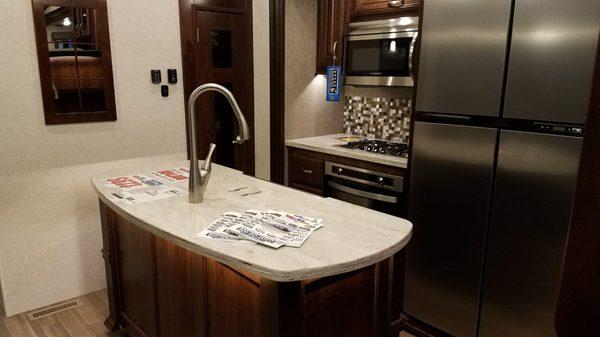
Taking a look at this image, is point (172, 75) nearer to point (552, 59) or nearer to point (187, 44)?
point (187, 44)

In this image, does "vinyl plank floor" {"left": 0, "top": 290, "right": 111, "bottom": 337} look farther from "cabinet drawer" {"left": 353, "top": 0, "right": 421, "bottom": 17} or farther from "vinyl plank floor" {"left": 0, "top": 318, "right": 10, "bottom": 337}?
"cabinet drawer" {"left": 353, "top": 0, "right": 421, "bottom": 17}

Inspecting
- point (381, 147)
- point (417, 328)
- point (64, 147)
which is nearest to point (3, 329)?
point (64, 147)

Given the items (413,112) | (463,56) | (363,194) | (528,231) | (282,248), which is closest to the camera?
(282,248)

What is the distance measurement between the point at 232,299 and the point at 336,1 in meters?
2.72

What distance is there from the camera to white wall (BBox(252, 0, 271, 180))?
3668 mm

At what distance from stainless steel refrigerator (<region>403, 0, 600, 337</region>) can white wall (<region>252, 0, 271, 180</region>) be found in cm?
160

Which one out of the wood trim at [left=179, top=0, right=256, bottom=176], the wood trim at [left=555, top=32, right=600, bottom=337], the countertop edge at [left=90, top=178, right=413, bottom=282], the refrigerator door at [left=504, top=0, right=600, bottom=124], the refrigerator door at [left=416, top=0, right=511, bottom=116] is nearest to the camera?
the wood trim at [left=555, top=32, right=600, bottom=337]

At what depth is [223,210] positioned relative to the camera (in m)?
1.84

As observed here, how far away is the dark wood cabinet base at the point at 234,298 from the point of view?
4.52 ft

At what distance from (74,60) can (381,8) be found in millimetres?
2225

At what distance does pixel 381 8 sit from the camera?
10.4 ft

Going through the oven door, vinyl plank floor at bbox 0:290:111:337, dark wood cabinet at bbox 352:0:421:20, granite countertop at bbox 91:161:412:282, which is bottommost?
vinyl plank floor at bbox 0:290:111:337

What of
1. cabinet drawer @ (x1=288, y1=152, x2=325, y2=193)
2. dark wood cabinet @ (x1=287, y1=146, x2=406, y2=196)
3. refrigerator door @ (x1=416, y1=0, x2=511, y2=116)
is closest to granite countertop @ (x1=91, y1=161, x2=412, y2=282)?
refrigerator door @ (x1=416, y1=0, x2=511, y2=116)

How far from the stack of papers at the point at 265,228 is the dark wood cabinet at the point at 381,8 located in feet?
6.51
